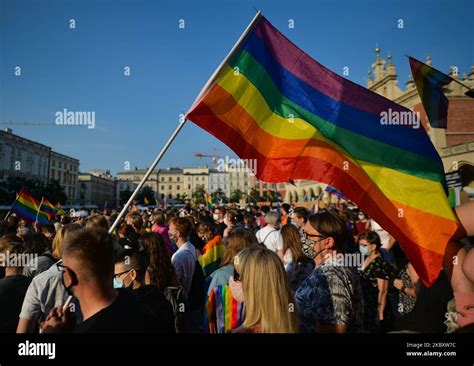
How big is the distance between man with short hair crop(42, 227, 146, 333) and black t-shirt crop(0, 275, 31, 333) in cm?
135

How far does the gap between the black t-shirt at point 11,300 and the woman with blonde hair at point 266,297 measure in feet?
7.44

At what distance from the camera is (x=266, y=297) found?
83.1 inches

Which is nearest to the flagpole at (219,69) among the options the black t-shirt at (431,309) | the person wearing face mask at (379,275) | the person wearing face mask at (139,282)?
the person wearing face mask at (139,282)

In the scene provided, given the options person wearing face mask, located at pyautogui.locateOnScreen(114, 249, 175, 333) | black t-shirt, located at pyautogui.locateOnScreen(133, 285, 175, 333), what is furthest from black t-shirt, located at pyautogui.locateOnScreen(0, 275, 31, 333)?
black t-shirt, located at pyautogui.locateOnScreen(133, 285, 175, 333)

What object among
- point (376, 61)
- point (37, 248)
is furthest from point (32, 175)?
point (37, 248)

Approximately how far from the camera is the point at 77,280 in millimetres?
2021

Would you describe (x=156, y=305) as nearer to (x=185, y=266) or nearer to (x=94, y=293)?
(x=94, y=293)

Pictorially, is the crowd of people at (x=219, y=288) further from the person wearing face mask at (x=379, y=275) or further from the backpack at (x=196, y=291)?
the person wearing face mask at (x=379, y=275)

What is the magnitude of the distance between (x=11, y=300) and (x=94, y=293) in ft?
5.66

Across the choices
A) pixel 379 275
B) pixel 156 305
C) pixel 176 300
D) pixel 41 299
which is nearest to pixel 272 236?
pixel 379 275

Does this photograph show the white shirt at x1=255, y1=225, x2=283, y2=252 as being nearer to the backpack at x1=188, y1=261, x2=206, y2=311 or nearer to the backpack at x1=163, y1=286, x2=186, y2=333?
the backpack at x1=188, y1=261, x2=206, y2=311

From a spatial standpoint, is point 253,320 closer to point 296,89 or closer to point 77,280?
point 77,280

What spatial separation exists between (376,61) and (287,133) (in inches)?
1934

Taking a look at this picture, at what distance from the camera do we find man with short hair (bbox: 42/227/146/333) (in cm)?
191
